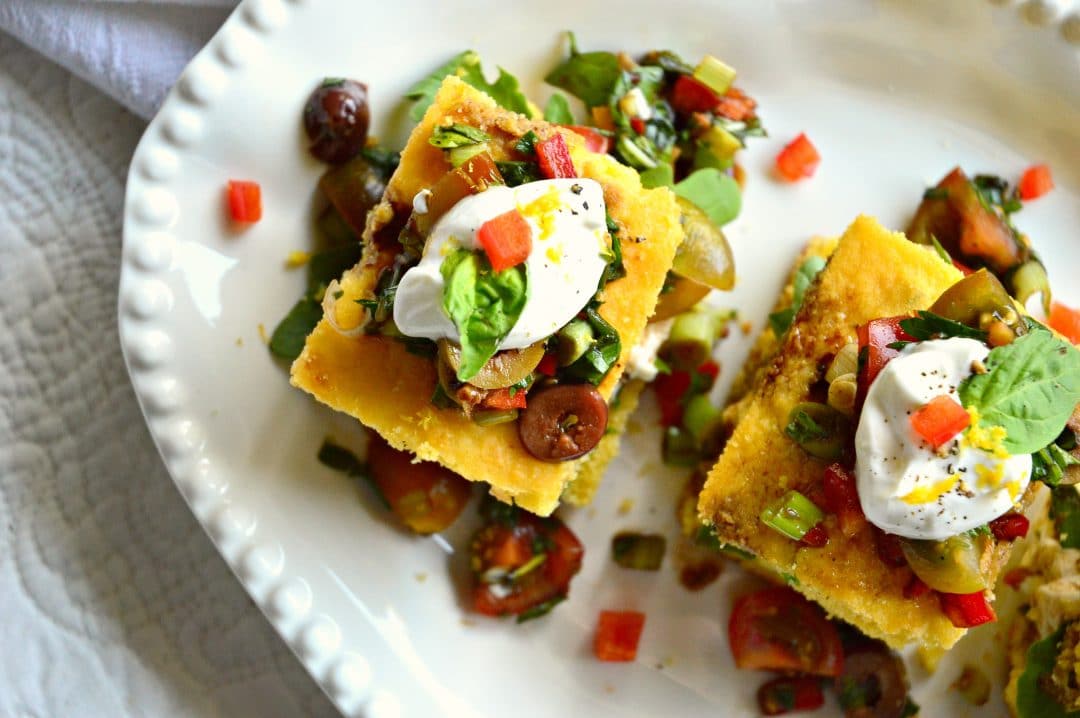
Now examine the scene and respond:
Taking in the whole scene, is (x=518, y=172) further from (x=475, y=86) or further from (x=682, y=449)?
(x=682, y=449)

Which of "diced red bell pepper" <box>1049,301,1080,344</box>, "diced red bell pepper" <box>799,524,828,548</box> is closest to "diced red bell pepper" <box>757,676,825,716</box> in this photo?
"diced red bell pepper" <box>799,524,828,548</box>

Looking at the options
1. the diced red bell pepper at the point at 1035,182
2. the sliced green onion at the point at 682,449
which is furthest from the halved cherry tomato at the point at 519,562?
the diced red bell pepper at the point at 1035,182

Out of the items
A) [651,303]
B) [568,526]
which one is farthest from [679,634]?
[651,303]

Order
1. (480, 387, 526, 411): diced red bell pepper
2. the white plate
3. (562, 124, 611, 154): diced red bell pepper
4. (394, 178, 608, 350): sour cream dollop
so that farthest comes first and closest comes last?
(562, 124, 611, 154): diced red bell pepper → the white plate → (480, 387, 526, 411): diced red bell pepper → (394, 178, 608, 350): sour cream dollop

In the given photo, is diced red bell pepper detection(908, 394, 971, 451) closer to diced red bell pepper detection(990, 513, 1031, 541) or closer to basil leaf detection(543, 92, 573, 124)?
diced red bell pepper detection(990, 513, 1031, 541)

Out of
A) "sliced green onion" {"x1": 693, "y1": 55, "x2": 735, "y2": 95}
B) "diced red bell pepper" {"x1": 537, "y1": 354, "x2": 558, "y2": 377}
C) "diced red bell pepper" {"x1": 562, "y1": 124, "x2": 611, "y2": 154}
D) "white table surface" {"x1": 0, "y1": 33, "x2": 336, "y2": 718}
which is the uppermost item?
"sliced green onion" {"x1": 693, "y1": 55, "x2": 735, "y2": 95}

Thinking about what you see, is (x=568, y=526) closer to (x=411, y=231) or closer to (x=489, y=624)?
(x=489, y=624)

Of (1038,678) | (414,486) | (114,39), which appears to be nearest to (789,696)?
(1038,678)
